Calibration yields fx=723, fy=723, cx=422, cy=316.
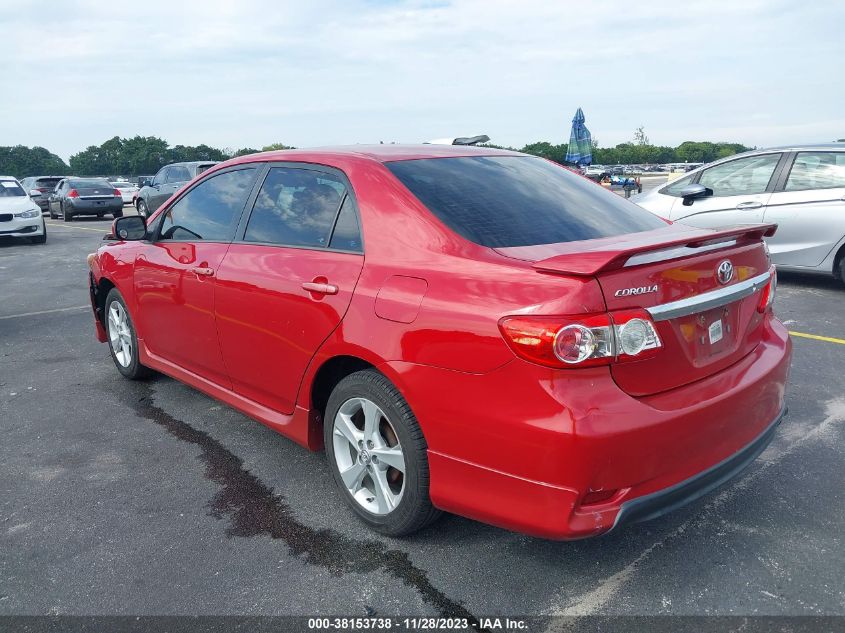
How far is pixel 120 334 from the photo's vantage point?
5.10 metres

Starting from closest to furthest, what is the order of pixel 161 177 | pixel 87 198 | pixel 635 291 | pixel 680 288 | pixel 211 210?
pixel 635 291, pixel 680 288, pixel 211 210, pixel 161 177, pixel 87 198

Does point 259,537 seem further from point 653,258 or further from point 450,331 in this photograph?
point 653,258

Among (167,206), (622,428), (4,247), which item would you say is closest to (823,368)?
(622,428)

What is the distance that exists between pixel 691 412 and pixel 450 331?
0.87 metres

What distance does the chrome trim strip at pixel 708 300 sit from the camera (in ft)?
7.91

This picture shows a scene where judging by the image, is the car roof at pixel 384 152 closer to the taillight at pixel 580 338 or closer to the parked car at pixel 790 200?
the taillight at pixel 580 338

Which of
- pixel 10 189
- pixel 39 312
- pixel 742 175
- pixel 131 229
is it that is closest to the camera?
pixel 131 229

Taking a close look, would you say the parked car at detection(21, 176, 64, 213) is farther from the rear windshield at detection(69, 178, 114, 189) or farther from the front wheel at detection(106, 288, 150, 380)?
the front wheel at detection(106, 288, 150, 380)

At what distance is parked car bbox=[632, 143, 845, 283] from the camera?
7.51 m

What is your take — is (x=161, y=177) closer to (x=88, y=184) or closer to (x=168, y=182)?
(x=168, y=182)

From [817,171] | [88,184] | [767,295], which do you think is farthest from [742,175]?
[88,184]

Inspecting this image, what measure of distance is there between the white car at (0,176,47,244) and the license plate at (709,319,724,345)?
50.8ft

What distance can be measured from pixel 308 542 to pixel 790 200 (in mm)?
6846

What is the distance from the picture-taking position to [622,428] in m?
2.29
